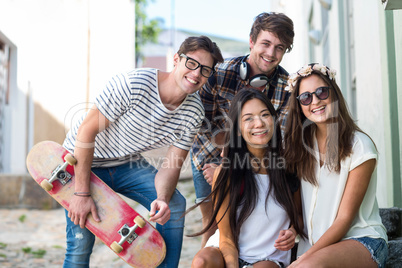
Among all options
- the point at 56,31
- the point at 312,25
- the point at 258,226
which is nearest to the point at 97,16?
the point at 56,31

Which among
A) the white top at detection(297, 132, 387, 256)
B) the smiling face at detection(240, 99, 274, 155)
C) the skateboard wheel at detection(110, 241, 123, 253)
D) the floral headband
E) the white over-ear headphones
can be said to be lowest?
the skateboard wheel at detection(110, 241, 123, 253)

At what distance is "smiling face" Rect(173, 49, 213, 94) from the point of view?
2885 millimetres

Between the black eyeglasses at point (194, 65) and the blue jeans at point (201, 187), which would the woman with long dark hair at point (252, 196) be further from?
the blue jeans at point (201, 187)

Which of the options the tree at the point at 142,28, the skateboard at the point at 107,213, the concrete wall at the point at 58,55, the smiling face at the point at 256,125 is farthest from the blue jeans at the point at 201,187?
the tree at the point at 142,28

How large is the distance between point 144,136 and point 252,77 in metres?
0.86

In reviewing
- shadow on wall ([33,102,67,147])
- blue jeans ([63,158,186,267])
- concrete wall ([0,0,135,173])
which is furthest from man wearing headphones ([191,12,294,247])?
shadow on wall ([33,102,67,147])

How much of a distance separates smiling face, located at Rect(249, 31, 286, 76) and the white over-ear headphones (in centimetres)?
7

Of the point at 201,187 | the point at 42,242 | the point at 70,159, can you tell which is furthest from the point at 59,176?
the point at 42,242

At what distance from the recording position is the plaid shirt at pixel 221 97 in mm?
3279

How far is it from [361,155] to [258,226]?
27.4 inches

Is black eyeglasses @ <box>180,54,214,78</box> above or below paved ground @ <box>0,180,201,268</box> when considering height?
above

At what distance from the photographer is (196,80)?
2.89 meters

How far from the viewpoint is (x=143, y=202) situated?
3078 millimetres

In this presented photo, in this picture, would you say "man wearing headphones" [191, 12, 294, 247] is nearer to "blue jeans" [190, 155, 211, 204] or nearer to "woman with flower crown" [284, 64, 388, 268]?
"blue jeans" [190, 155, 211, 204]
